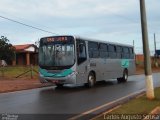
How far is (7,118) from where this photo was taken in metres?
12.0

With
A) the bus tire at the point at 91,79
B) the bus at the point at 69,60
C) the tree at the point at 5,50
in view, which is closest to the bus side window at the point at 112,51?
the bus at the point at 69,60

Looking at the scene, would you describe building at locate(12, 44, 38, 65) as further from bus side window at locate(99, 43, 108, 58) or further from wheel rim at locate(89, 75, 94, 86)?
wheel rim at locate(89, 75, 94, 86)

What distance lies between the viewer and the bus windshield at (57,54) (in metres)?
23.1

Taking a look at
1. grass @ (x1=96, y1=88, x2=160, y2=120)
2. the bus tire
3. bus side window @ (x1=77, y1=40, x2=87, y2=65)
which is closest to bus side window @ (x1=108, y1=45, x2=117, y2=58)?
the bus tire

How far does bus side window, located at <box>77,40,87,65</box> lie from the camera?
23.4 metres

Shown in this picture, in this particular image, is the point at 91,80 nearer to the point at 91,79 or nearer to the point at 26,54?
the point at 91,79

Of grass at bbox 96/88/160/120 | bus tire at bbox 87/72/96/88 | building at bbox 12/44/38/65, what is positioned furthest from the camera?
building at bbox 12/44/38/65

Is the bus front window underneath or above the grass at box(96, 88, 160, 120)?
above

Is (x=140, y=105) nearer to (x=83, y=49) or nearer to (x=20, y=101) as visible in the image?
(x=20, y=101)

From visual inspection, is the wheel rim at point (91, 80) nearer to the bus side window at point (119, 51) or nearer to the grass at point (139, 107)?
the bus side window at point (119, 51)

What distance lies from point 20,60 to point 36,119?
67.0 metres

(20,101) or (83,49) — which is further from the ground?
(83,49)

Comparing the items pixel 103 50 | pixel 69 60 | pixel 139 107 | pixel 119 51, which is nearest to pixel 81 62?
pixel 69 60

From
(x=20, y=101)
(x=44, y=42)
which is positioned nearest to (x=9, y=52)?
(x=44, y=42)
